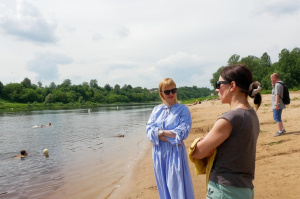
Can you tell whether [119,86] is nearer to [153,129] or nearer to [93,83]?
[93,83]

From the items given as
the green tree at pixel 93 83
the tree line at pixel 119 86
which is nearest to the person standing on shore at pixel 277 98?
the tree line at pixel 119 86

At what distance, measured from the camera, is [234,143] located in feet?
6.75

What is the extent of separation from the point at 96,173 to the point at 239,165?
306 inches

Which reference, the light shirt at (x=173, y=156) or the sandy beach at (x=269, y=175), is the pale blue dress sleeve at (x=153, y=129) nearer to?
the light shirt at (x=173, y=156)

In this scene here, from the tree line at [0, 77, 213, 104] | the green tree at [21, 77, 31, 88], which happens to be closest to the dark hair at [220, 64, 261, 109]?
the tree line at [0, 77, 213, 104]

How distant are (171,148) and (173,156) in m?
0.12

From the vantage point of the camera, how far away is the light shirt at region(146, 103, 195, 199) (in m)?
3.56

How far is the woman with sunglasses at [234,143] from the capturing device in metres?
2.02

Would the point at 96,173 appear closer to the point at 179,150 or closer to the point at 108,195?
the point at 108,195

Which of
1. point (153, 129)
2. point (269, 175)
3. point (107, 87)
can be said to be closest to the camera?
point (153, 129)

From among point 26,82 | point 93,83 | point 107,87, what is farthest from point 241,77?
point 93,83

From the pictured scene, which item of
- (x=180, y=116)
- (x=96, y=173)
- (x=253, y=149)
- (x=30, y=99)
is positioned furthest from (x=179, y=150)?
(x=30, y=99)

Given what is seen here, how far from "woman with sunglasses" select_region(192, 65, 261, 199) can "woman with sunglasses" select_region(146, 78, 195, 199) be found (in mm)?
1402

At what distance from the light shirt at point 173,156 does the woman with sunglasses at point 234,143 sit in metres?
1.40
